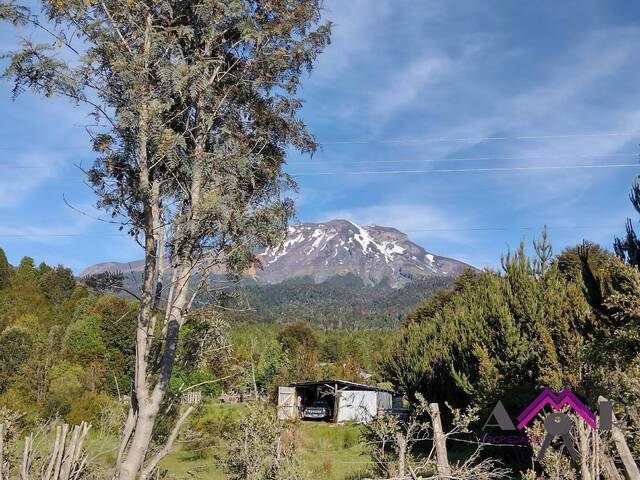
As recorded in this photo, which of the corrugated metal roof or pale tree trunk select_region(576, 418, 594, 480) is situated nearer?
pale tree trunk select_region(576, 418, 594, 480)

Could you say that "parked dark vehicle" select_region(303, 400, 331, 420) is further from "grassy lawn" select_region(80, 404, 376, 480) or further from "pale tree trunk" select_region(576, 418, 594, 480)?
"pale tree trunk" select_region(576, 418, 594, 480)

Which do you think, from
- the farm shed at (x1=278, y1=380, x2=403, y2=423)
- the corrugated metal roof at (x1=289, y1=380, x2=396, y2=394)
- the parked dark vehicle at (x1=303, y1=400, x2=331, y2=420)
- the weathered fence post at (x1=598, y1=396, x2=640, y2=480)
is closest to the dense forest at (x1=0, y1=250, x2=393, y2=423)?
the corrugated metal roof at (x1=289, y1=380, x2=396, y2=394)

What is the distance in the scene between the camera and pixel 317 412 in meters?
36.1

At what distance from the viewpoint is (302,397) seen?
38.2 metres

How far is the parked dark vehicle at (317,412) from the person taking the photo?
36.0 m

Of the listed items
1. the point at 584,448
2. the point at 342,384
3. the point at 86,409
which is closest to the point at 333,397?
the point at 342,384

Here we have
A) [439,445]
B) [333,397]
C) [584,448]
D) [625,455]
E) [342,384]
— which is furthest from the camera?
[333,397]

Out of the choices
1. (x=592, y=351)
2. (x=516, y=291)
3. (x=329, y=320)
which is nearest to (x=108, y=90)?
(x=592, y=351)

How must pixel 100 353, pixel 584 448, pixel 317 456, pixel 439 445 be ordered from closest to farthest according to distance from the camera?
pixel 584 448
pixel 439 445
pixel 317 456
pixel 100 353

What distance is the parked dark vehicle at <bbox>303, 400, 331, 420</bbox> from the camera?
3597 centimetres

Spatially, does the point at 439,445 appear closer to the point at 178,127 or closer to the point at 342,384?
the point at 178,127

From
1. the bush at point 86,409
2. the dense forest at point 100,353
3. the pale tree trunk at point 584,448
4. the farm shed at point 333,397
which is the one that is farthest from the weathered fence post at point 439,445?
the farm shed at point 333,397

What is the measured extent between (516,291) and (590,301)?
303cm

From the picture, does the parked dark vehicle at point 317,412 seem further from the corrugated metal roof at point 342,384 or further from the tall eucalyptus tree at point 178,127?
the tall eucalyptus tree at point 178,127
